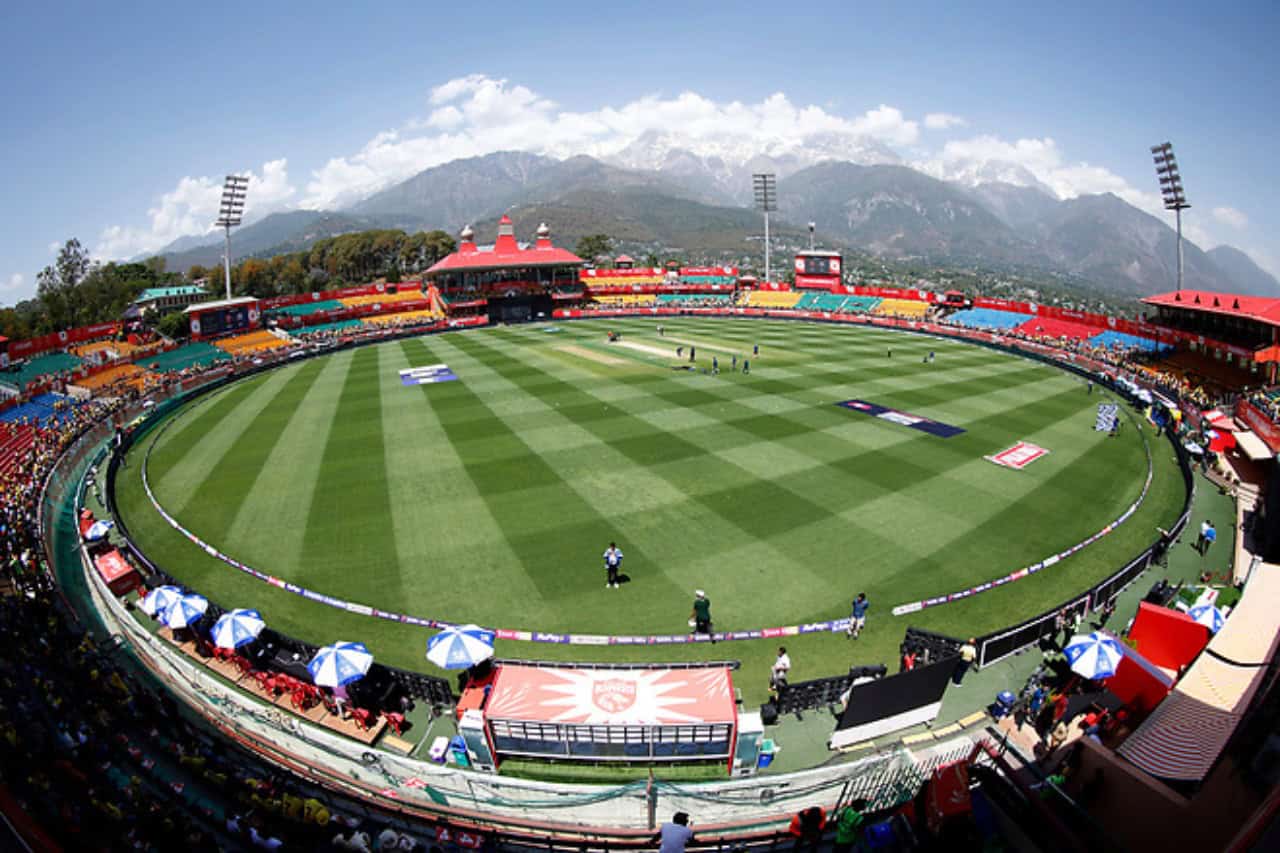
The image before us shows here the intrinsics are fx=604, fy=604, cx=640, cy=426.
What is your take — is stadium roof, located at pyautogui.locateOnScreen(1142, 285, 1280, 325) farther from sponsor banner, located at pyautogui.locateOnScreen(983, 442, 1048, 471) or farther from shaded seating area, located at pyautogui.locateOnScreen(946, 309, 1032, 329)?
sponsor banner, located at pyautogui.locateOnScreen(983, 442, 1048, 471)

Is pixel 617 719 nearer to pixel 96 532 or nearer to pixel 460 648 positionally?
pixel 460 648

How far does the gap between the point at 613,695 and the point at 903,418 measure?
25745 millimetres

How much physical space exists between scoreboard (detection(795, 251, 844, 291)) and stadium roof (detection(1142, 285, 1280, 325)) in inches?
1630

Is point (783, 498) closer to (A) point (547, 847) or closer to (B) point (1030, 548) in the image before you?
(B) point (1030, 548)

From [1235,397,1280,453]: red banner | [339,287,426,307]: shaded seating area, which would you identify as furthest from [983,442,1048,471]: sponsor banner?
[339,287,426,307]: shaded seating area

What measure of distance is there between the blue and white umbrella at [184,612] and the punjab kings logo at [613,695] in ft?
35.4

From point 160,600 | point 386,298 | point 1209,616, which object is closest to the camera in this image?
point 1209,616

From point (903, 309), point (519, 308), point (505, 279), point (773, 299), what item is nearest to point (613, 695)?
point (903, 309)

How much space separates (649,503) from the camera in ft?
73.9

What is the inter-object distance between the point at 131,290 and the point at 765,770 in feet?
415

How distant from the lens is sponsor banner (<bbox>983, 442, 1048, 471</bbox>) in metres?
26.2

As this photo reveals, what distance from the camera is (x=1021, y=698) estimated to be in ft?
42.7

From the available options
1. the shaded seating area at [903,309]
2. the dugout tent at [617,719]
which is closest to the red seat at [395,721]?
the dugout tent at [617,719]

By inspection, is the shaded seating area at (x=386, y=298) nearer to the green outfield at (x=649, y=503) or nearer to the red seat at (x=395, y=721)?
the green outfield at (x=649, y=503)
